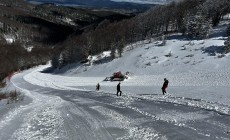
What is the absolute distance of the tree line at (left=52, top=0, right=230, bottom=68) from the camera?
9412 cm

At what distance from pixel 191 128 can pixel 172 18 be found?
108654 mm

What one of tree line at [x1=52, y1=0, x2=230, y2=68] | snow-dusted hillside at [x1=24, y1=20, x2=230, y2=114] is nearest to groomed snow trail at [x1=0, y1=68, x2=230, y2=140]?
snow-dusted hillside at [x1=24, y1=20, x2=230, y2=114]

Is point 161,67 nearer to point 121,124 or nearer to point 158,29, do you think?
point 121,124

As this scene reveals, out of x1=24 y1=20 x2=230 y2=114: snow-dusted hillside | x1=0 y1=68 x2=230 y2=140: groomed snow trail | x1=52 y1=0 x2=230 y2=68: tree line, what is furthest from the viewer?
x1=52 y1=0 x2=230 y2=68: tree line

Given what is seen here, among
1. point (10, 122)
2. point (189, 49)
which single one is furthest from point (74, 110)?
point (189, 49)

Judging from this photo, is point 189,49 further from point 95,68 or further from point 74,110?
point 74,110

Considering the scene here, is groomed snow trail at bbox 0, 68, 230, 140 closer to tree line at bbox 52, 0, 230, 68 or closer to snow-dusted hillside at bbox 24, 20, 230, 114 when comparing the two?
snow-dusted hillside at bbox 24, 20, 230, 114

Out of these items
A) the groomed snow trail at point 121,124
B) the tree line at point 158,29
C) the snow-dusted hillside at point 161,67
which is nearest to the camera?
the groomed snow trail at point 121,124

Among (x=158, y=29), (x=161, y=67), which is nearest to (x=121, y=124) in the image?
(x=161, y=67)

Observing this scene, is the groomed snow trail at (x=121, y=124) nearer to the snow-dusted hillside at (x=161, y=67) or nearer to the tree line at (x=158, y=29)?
the snow-dusted hillside at (x=161, y=67)

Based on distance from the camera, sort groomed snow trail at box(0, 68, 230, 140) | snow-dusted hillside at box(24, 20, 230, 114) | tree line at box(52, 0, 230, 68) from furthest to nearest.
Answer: tree line at box(52, 0, 230, 68)
snow-dusted hillside at box(24, 20, 230, 114)
groomed snow trail at box(0, 68, 230, 140)

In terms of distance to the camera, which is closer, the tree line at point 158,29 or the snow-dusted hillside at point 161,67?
the snow-dusted hillside at point 161,67

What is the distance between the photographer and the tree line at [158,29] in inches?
3706

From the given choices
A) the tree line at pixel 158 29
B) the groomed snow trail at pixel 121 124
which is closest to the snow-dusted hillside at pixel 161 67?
the tree line at pixel 158 29
